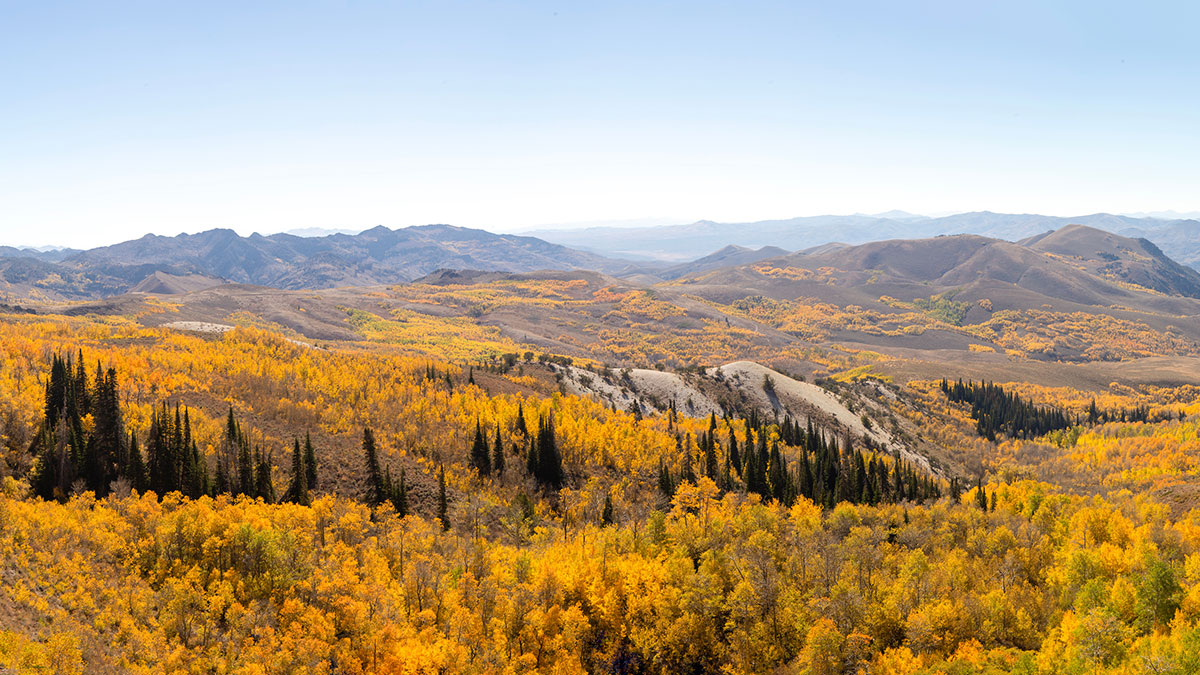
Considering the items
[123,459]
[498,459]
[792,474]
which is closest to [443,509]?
[498,459]

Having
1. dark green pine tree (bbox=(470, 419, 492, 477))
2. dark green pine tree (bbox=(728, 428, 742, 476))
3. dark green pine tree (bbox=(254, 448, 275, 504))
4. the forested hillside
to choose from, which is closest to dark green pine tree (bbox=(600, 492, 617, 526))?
the forested hillside

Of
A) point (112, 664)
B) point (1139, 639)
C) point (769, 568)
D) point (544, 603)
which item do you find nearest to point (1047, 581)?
point (1139, 639)

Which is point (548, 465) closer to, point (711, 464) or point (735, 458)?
point (711, 464)

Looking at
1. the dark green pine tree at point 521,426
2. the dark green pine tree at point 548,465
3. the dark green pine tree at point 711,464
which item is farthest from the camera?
the dark green pine tree at point 521,426

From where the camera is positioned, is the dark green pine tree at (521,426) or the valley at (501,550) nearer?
the valley at (501,550)

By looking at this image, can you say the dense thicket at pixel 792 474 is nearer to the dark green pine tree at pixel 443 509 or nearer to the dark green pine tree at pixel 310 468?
the dark green pine tree at pixel 443 509

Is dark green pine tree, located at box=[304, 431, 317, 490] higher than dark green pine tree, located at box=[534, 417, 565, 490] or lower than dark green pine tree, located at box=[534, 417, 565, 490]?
higher

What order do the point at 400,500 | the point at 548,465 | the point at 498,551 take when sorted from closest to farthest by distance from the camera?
the point at 498,551 → the point at 400,500 → the point at 548,465

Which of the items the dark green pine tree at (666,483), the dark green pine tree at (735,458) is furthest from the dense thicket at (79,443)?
the dark green pine tree at (735,458)

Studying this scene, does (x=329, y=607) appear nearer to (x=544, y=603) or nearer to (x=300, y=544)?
(x=300, y=544)

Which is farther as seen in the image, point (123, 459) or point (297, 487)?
point (297, 487)

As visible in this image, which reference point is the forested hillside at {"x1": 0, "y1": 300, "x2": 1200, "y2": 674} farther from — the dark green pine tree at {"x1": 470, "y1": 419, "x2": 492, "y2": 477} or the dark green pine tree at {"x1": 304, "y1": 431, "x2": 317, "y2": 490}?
the dark green pine tree at {"x1": 304, "y1": 431, "x2": 317, "y2": 490}

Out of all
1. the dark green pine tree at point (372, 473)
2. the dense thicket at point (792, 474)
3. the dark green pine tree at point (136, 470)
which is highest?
the dark green pine tree at point (136, 470)
